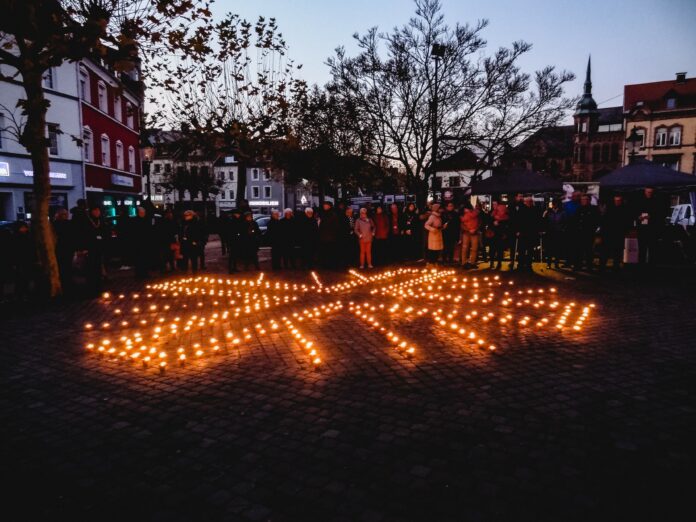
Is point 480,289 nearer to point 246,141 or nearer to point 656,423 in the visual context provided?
point 656,423

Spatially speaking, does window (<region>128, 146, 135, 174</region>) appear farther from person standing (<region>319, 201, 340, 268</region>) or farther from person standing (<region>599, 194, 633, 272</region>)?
person standing (<region>599, 194, 633, 272</region>)

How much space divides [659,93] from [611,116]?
8.75 m

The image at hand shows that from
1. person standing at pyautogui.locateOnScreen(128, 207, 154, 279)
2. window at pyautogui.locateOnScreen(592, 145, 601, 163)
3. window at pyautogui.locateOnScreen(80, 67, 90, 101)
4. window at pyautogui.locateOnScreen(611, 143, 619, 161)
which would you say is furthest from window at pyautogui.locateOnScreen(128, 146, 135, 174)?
window at pyautogui.locateOnScreen(611, 143, 619, 161)

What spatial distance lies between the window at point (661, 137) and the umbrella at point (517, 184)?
5375cm

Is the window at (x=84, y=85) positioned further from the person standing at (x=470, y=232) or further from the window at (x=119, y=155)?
the person standing at (x=470, y=232)

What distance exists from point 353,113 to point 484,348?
13.0 metres

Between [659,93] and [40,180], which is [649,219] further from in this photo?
[659,93]

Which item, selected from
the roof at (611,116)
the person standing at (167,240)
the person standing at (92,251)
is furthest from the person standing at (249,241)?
the roof at (611,116)

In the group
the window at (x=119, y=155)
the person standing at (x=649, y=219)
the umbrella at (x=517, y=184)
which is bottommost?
the person standing at (x=649, y=219)

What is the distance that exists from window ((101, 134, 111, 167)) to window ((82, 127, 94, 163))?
1.53 metres

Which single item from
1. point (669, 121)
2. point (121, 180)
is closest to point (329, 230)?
point (121, 180)

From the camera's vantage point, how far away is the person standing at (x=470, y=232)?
1363 cm

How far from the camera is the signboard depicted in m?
30.0

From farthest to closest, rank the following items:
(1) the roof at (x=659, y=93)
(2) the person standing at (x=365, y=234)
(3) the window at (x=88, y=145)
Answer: (1) the roof at (x=659, y=93) → (3) the window at (x=88, y=145) → (2) the person standing at (x=365, y=234)
